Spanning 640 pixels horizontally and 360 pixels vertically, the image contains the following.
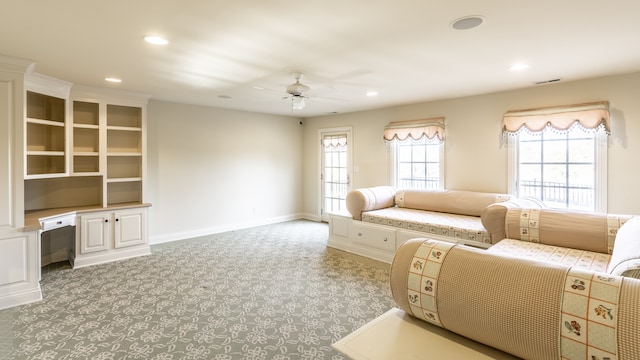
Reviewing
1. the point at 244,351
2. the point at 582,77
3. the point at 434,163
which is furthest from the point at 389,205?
the point at 244,351

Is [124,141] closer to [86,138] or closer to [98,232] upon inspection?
[86,138]

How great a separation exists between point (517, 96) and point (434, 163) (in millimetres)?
1531

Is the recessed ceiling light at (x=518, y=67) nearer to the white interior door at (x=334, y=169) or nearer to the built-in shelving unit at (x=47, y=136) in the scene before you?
the white interior door at (x=334, y=169)

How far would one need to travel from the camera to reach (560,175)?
4172 millimetres

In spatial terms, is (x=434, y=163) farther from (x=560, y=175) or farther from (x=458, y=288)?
(x=458, y=288)

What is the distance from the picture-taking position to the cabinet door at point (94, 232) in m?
4.15

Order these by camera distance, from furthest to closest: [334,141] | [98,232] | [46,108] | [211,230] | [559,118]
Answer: [334,141], [211,230], [98,232], [46,108], [559,118]

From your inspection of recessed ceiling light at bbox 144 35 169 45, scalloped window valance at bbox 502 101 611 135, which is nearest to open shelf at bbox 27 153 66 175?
recessed ceiling light at bbox 144 35 169 45

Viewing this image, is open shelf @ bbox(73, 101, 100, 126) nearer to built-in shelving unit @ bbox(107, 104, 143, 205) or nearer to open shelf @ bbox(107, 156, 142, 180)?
built-in shelving unit @ bbox(107, 104, 143, 205)

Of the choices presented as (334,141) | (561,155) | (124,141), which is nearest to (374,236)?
(561,155)

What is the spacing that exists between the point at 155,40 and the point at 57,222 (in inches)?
105

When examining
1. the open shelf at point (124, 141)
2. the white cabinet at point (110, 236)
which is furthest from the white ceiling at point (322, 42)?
the white cabinet at point (110, 236)

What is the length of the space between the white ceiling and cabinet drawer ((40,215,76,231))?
1688mm

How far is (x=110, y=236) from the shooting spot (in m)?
4.39
